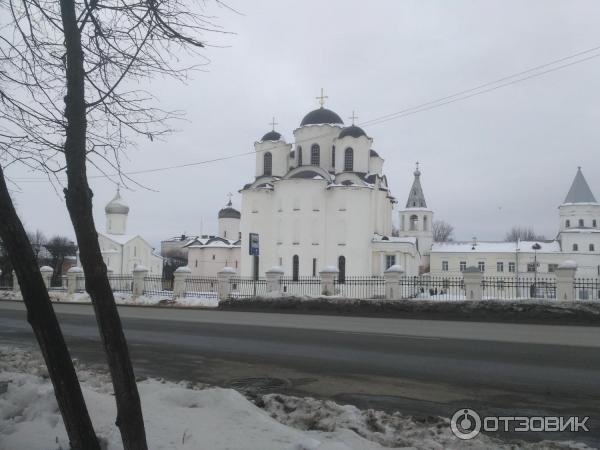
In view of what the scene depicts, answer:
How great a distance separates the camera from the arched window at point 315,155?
50812 mm

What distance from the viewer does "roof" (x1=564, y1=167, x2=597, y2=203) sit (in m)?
80.0

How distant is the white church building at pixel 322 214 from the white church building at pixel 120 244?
18851mm

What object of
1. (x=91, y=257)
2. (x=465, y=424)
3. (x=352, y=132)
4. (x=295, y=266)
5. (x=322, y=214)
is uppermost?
(x=352, y=132)

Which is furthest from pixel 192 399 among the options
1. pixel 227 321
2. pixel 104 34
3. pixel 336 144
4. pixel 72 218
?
pixel 336 144

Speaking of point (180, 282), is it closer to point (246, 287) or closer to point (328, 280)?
point (246, 287)

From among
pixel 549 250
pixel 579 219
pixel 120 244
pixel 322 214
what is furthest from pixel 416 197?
pixel 120 244

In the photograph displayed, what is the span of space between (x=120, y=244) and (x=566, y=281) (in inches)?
1980

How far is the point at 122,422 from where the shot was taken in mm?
3402

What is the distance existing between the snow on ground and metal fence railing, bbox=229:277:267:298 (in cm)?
1906

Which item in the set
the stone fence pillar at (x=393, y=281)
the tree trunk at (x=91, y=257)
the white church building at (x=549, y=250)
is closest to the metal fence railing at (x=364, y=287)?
the stone fence pillar at (x=393, y=281)

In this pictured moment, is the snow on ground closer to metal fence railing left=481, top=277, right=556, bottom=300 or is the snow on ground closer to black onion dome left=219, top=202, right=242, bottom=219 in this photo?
metal fence railing left=481, top=277, right=556, bottom=300

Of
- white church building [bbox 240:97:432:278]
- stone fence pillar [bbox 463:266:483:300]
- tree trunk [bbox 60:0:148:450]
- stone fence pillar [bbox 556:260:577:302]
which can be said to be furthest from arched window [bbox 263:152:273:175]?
tree trunk [bbox 60:0:148:450]

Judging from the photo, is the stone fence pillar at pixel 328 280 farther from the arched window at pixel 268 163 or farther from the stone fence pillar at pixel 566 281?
the arched window at pixel 268 163

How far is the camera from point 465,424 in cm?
494
